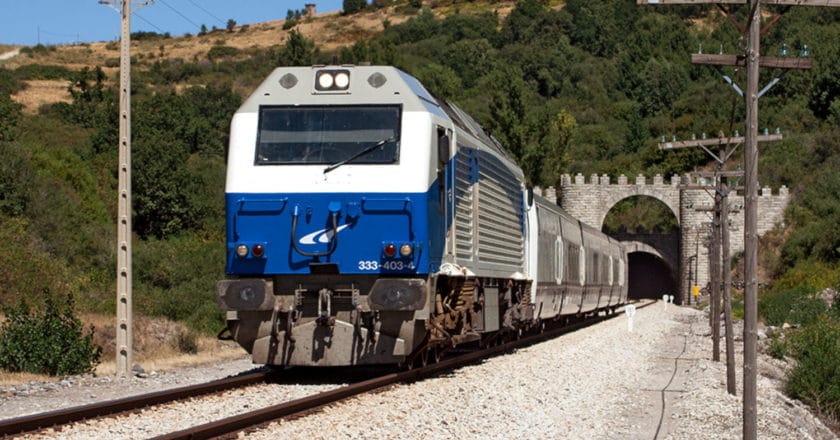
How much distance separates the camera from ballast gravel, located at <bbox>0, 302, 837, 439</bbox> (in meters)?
11.8

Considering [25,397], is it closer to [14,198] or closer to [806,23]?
[14,198]

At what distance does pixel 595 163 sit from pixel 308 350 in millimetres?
110173

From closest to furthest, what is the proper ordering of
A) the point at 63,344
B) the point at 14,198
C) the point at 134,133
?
the point at 63,344
the point at 14,198
the point at 134,133

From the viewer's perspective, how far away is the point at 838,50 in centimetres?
11475

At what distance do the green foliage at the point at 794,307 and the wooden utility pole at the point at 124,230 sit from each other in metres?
26.8

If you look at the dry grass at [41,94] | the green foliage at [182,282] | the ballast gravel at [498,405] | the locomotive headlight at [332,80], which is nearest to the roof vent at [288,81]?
the locomotive headlight at [332,80]

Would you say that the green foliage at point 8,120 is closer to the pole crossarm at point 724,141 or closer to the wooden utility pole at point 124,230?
the pole crossarm at point 724,141

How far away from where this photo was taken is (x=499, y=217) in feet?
65.1

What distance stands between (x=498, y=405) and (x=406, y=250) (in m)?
2.29

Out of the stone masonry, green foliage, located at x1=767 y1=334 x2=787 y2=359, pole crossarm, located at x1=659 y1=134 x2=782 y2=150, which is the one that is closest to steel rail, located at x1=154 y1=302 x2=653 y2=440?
green foliage, located at x1=767 y1=334 x2=787 y2=359

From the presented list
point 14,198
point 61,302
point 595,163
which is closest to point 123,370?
point 61,302

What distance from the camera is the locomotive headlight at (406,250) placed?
48.2 ft

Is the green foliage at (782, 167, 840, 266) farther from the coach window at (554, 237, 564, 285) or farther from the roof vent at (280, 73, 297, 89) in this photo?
the roof vent at (280, 73, 297, 89)

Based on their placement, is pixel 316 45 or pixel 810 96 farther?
pixel 316 45
